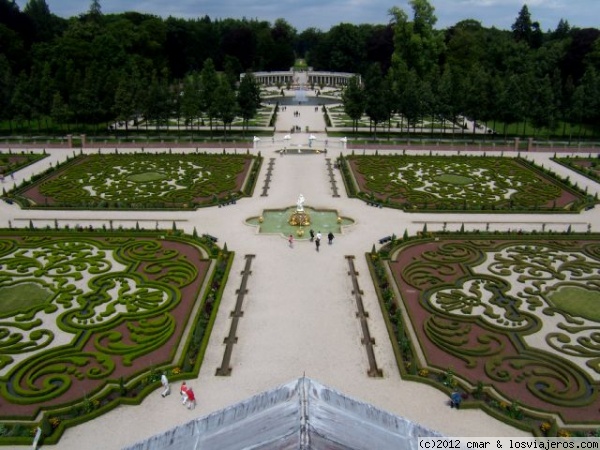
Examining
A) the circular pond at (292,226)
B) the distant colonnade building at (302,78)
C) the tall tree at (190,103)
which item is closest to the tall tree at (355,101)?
the tall tree at (190,103)

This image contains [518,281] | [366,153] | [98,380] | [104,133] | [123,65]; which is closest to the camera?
[98,380]

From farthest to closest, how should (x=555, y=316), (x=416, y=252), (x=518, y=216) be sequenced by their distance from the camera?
(x=518, y=216)
(x=416, y=252)
(x=555, y=316)

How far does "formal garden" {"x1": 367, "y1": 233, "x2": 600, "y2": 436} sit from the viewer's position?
24609mm

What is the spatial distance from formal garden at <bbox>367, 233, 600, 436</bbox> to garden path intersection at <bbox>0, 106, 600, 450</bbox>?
1121 mm

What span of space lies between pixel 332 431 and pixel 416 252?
3282 centimetres

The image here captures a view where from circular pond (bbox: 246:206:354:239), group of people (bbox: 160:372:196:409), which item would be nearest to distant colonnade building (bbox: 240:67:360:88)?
circular pond (bbox: 246:206:354:239)

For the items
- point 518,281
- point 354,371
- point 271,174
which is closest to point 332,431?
point 354,371

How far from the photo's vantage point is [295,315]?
103 ft

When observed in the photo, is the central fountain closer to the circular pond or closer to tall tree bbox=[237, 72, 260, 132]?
the circular pond

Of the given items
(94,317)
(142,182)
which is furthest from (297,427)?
(142,182)

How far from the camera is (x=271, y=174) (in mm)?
61656

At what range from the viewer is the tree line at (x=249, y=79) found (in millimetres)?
80625

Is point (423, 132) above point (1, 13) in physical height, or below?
below

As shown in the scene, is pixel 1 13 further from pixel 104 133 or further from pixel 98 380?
pixel 98 380
